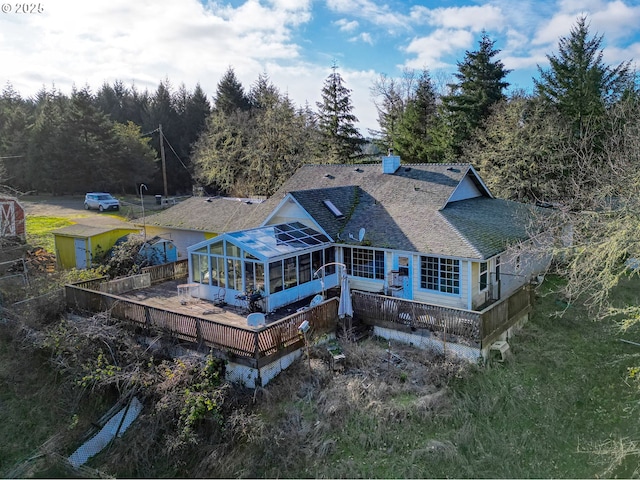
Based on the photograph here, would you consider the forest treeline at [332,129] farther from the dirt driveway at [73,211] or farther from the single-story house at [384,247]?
the single-story house at [384,247]

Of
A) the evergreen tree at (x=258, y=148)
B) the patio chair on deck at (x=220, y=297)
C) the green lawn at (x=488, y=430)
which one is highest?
the evergreen tree at (x=258, y=148)

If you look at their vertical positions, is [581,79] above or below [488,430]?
above

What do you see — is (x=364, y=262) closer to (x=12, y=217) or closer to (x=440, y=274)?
(x=440, y=274)

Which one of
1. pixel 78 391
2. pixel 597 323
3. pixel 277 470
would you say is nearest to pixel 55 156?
pixel 78 391

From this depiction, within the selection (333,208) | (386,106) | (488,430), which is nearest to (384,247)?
(333,208)

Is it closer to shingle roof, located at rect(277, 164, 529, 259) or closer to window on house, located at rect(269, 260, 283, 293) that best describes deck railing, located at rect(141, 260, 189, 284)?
shingle roof, located at rect(277, 164, 529, 259)

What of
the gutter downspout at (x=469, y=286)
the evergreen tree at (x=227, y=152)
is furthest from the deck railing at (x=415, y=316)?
the evergreen tree at (x=227, y=152)
